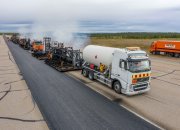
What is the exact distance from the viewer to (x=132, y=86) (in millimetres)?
14109

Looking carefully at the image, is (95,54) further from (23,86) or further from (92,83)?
(23,86)

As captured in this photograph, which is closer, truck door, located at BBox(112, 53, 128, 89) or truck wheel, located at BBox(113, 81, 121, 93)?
truck door, located at BBox(112, 53, 128, 89)

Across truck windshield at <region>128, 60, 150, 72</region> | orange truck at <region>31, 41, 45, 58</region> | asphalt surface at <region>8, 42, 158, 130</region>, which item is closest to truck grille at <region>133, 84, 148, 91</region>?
truck windshield at <region>128, 60, 150, 72</region>

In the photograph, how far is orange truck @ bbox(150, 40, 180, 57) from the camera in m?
37.4

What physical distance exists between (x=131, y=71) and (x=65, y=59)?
1522cm

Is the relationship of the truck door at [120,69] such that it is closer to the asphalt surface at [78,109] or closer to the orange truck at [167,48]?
the asphalt surface at [78,109]

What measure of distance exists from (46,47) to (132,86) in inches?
998

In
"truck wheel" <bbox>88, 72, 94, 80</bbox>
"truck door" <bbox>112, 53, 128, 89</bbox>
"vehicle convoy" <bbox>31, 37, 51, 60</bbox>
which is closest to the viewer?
"truck door" <bbox>112, 53, 128, 89</bbox>

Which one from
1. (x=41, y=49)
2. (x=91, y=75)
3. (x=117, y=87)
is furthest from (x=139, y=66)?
(x=41, y=49)

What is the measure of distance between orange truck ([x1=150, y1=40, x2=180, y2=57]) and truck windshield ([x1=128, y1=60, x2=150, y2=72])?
84.1 feet

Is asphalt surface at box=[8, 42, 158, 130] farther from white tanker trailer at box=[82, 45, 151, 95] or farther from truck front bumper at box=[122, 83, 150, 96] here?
white tanker trailer at box=[82, 45, 151, 95]

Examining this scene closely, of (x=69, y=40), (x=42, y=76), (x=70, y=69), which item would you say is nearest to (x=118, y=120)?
(x=42, y=76)

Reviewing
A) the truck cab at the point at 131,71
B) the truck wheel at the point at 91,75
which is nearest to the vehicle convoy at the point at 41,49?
the truck wheel at the point at 91,75

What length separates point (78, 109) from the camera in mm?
A: 11883
